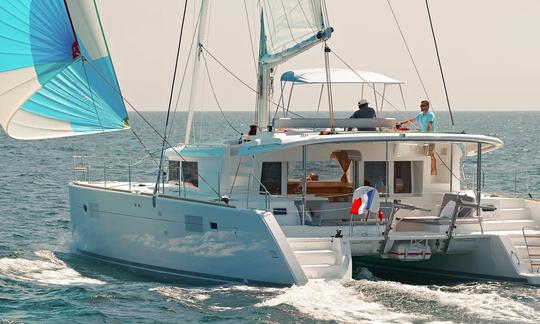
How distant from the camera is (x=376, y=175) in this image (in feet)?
54.9

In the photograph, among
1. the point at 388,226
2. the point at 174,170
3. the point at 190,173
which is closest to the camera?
the point at 388,226

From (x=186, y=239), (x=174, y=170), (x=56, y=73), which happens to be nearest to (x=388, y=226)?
(x=186, y=239)

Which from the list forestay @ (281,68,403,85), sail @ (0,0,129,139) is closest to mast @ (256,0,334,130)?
forestay @ (281,68,403,85)

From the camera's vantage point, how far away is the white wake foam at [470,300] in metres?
13.2

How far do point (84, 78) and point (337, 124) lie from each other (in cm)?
431

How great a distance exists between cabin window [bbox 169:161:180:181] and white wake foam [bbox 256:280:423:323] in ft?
16.7

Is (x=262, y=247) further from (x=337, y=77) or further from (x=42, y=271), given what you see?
(x=337, y=77)

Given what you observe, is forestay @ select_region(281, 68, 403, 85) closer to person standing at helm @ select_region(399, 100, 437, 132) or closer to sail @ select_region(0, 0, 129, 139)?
person standing at helm @ select_region(399, 100, 437, 132)

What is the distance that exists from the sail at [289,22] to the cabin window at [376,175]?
2203 mm

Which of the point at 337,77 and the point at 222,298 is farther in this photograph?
the point at 337,77

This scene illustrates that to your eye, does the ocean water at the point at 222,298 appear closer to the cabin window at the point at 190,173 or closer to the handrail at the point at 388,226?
the handrail at the point at 388,226

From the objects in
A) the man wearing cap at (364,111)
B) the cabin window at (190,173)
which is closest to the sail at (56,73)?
the cabin window at (190,173)

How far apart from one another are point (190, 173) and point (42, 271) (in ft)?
9.30

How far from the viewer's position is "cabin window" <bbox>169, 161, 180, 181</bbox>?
18686 mm
